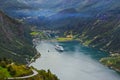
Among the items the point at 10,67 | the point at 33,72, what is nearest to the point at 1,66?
the point at 10,67

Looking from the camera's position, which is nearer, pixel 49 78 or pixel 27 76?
pixel 27 76

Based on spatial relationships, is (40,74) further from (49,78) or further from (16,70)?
(16,70)

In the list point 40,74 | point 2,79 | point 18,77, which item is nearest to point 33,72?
point 40,74

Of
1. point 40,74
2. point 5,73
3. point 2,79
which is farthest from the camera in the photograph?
point 40,74

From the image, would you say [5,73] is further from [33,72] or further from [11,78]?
[33,72]

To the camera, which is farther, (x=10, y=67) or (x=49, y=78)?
(x=49, y=78)

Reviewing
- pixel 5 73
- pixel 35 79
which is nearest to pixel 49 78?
pixel 35 79

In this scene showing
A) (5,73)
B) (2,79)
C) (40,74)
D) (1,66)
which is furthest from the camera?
(40,74)

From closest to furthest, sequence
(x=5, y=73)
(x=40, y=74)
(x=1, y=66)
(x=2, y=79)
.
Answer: (x=2, y=79) < (x=5, y=73) < (x=1, y=66) < (x=40, y=74)

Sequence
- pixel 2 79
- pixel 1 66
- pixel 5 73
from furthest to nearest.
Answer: pixel 1 66 → pixel 5 73 → pixel 2 79
